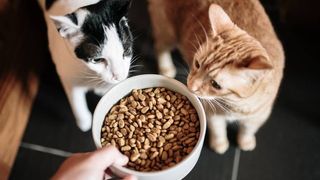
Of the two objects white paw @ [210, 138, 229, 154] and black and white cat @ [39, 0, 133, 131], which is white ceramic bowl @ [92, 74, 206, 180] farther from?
white paw @ [210, 138, 229, 154]

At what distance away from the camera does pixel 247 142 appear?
1404 mm

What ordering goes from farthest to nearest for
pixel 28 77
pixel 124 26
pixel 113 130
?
pixel 28 77 → pixel 124 26 → pixel 113 130

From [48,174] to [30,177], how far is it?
0.21 ft

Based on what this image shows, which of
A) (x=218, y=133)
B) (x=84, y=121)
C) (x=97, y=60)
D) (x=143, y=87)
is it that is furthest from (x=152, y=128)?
(x=84, y=121)

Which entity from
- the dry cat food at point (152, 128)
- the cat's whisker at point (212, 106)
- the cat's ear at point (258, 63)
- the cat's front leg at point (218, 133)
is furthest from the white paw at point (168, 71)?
the cat's ear at point (258, 63)

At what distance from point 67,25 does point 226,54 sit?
1.25 feet

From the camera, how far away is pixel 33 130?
152cm

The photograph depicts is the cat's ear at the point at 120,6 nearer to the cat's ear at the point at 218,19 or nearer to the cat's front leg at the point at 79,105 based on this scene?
the cat's ear at the point at 218,19

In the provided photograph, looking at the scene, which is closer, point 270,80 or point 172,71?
point 270,80

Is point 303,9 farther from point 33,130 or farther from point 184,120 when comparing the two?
point 33,130

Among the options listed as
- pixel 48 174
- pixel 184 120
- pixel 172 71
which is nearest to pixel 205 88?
pixel 184 120

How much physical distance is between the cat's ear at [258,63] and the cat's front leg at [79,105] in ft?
1.96

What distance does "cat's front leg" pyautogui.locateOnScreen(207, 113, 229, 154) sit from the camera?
123 centimetres

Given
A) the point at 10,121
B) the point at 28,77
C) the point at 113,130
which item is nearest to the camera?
the point at 113,130
